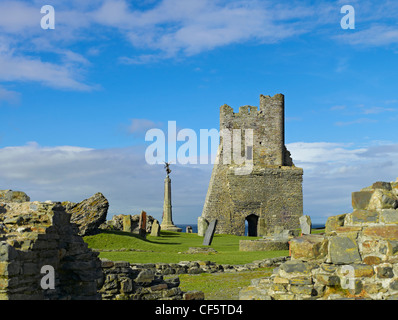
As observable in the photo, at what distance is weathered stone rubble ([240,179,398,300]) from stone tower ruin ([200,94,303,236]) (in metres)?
27.7

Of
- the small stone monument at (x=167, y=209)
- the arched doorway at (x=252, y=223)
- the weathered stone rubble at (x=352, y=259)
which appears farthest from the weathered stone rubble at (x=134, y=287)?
the arched doorway at (x=252, y=223)

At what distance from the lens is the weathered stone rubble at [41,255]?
5578mm

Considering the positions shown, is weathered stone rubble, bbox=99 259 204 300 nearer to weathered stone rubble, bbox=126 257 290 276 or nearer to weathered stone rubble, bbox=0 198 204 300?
weathered stone rubble, bbox=0 198 204 300

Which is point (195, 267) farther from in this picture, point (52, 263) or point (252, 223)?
point (252, 223)

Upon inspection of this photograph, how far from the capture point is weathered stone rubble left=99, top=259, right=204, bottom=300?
26.3 feet

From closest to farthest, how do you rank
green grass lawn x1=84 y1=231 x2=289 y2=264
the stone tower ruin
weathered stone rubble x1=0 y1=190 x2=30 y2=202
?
weathered stone rubble x1=0 y1=190 x2=30 y2=202, green grass lawn x1=84 y1=231 x2=289 y2=264, the stone tower ruin

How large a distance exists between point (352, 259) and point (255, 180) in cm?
2937

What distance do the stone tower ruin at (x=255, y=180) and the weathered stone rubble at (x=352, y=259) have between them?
27.7 metres

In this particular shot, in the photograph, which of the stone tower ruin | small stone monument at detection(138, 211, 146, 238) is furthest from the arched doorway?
small stone monument at detection(138, 211, 146, 238)

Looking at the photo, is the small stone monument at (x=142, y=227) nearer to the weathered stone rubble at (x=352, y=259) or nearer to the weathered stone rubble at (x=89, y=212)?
the weathered stone rubble at (x=89, y=212)

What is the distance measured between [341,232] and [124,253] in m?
11.0

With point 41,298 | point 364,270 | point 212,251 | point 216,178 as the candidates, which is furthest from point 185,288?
point 216,178
